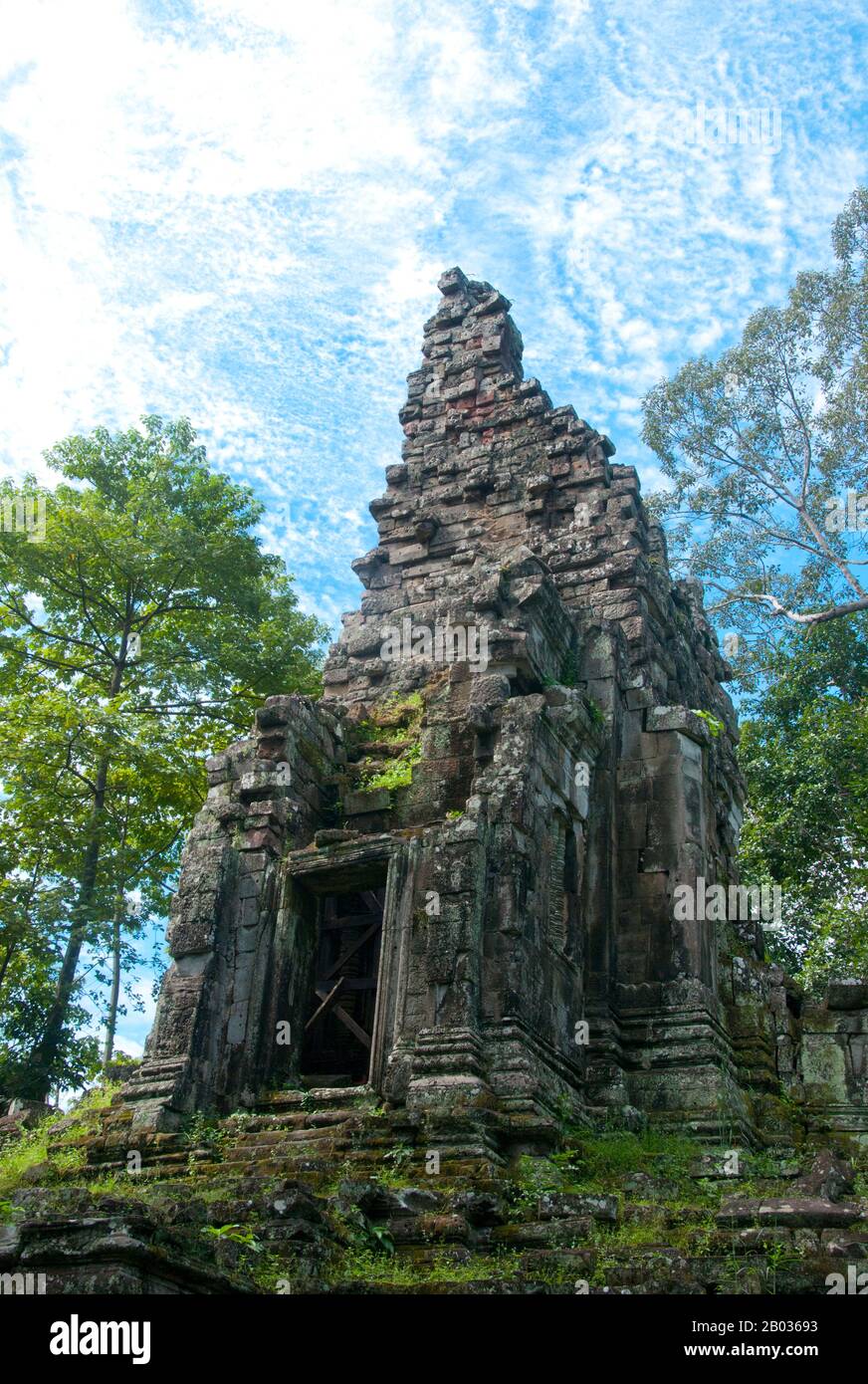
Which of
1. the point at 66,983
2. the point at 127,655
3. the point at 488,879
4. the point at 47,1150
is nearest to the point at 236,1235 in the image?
the point at 488,879

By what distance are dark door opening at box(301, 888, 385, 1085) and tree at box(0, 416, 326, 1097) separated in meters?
5.97

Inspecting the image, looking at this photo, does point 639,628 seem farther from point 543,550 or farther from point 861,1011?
point 861,1011

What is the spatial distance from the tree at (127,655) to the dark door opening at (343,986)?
597 cm

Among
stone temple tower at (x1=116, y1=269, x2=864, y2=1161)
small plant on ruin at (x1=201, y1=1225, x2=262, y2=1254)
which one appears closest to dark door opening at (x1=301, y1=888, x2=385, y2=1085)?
stone temple tower at (x1=116, y1=269, x2=864, y2=1161)

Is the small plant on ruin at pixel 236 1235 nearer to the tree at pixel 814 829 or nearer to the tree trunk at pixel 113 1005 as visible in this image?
the tree trunk at pixel 113 1005

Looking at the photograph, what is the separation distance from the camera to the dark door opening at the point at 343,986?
13.1 m

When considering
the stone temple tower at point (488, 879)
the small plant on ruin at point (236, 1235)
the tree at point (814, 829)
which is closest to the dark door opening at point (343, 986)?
the stone temple tower at point (488, 879)

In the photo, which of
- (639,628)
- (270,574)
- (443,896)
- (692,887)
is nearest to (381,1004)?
(443,896)

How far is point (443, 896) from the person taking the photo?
11.8m

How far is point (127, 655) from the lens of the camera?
880 inches

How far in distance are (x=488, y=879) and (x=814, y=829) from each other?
50.2ft

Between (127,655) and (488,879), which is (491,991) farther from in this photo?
(127,655)

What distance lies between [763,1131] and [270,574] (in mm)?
13599
